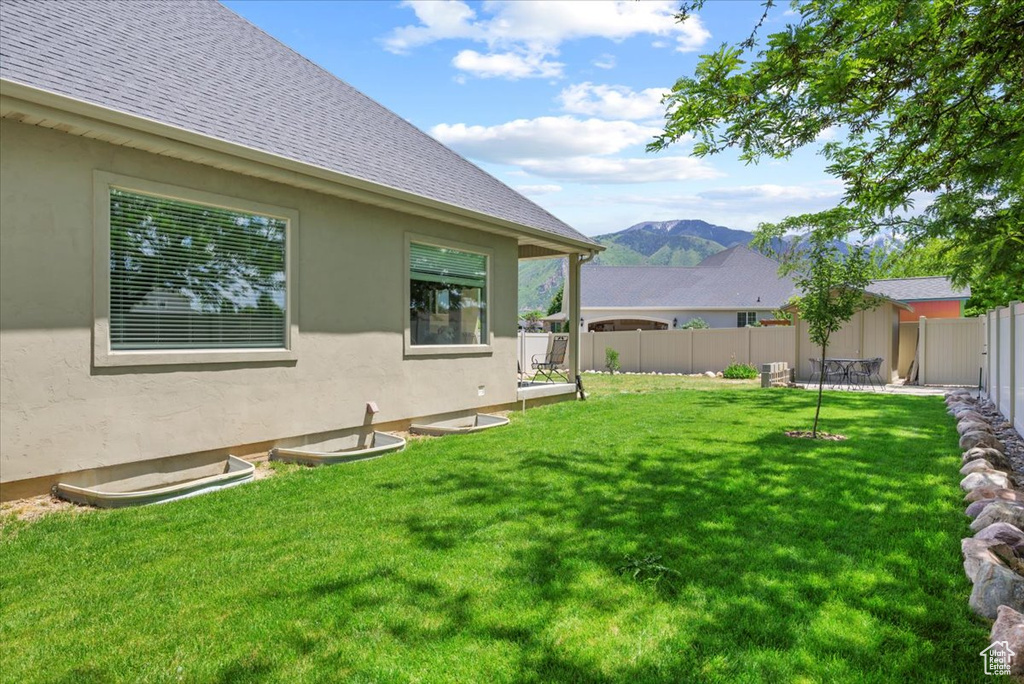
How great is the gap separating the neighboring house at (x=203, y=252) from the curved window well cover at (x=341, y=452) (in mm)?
191

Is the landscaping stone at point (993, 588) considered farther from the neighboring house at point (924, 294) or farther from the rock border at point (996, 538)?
the neighboring house at point (924, 294)

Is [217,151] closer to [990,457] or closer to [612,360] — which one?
[990,457]

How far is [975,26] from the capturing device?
4.21m

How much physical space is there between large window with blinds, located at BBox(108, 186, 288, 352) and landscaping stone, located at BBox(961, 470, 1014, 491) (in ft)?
21.8

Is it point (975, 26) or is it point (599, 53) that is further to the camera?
point (599, 53)

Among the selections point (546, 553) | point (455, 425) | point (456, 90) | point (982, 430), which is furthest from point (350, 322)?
point (456, 90)

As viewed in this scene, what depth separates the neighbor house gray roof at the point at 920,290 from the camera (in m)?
24.4

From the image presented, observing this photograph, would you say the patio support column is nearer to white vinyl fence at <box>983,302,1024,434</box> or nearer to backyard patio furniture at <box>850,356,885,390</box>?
white vinyl fence at <box>983,302,1024,434</box>

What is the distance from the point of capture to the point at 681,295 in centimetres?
3525

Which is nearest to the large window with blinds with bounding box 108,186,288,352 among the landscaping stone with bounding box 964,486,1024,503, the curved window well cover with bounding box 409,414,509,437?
the curved window well cover with bounding box 409,414,509,437

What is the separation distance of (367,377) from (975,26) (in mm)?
6758

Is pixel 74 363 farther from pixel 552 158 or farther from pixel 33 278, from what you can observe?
pixel 552 158

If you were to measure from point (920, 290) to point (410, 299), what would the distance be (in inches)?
992

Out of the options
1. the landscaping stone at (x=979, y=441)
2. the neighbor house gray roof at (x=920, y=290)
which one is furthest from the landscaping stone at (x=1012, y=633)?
the neighbor house gray roof at (x=920, y=290)
